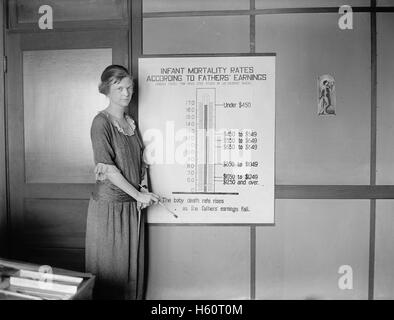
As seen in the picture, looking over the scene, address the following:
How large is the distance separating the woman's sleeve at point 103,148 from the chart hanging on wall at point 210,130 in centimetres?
24

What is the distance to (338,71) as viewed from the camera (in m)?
1.65

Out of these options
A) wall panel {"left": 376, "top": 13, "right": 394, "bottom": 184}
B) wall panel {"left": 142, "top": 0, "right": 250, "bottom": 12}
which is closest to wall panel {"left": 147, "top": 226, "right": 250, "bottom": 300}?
wall panel {"left": 376, "top": 13, "right": 394, "bottom": 184}

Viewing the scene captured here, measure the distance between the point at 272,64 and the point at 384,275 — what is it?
4.46 feet

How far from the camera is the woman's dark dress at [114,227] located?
1.49m

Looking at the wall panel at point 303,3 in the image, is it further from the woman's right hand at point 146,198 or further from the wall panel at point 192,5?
the woman's right hand at point 146,198

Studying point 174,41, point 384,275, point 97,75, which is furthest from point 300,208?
point 97,75

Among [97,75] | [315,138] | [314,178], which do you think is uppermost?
[97,75]

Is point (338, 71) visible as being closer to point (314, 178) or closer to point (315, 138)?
point (315, 138)

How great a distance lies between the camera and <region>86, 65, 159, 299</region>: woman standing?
148cm

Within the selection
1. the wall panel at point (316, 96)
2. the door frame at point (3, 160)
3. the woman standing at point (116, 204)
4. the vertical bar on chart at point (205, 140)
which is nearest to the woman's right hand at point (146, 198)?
the woman standing at point (116, 204)

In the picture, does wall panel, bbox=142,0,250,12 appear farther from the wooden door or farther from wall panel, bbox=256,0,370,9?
the wooden door

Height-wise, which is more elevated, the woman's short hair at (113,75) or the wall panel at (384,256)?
the woman's short hair at (113,75)

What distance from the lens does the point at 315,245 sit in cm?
168
